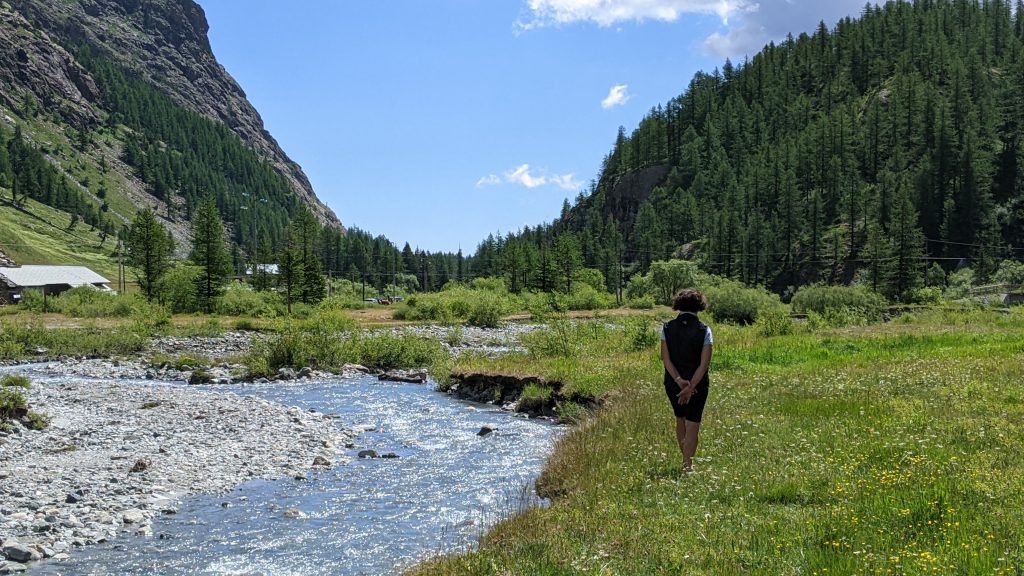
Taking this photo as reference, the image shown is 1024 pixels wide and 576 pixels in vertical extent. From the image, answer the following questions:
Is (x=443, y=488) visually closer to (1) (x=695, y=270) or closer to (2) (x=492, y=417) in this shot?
(2) (x=492, y=417)

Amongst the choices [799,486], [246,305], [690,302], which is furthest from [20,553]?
[246,305]

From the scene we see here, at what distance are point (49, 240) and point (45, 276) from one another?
69.3 m

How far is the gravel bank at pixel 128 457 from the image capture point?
12.3 metres

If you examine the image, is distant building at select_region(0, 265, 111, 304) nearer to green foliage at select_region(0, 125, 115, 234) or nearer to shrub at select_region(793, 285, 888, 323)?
green foliage at select_region(0, 125, 115, 234)

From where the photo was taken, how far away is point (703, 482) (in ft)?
32.1

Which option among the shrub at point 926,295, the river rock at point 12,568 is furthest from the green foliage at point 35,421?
the shrub at point 926,295

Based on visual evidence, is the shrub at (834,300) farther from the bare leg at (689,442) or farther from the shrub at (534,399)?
the bare leg at (689,442)

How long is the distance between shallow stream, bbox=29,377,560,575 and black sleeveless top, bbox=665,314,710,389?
3.64 m

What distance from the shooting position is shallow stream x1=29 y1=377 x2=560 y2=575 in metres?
11.0

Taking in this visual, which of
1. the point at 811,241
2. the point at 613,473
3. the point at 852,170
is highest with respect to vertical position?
the point at 852,170

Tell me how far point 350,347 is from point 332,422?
18.5 m

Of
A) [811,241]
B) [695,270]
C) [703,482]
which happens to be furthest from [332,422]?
[811,241]

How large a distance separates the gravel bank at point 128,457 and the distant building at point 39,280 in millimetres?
76606

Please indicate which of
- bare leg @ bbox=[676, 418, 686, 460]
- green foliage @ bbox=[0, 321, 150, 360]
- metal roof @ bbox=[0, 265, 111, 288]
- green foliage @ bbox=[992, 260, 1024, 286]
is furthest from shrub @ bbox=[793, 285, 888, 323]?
metal roof @ bbox=[0, 265, 111, 288]
